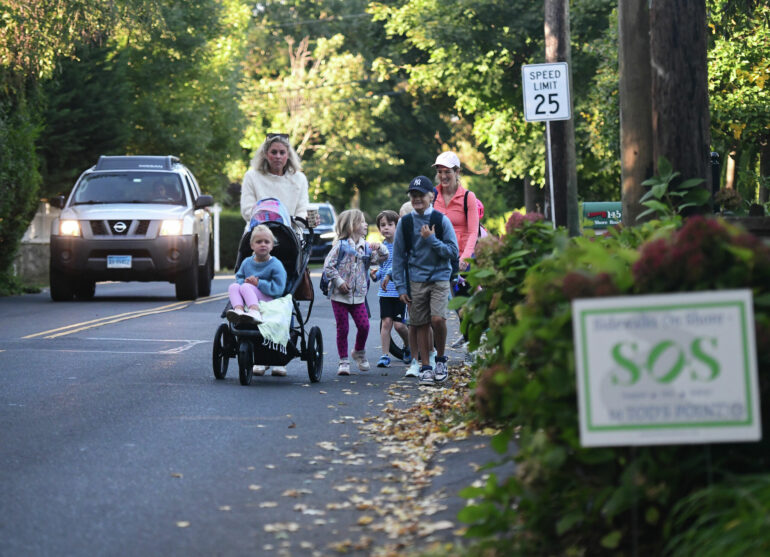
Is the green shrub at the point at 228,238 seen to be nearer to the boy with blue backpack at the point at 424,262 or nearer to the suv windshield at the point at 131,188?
the suv windshield at the point at 131,188

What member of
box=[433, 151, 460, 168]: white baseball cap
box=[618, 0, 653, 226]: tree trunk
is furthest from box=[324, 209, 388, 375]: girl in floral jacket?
box=[618, 0, 653, 226]: tree trunk

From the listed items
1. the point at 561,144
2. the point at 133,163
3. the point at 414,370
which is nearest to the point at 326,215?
the point at 133,163

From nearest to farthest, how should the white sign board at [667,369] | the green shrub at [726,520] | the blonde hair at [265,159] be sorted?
1. the green shrub at [726,520]
2. the white sign board at [667,369]
3. the blonde hair at [265,159]

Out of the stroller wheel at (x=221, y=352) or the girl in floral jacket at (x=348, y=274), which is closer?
the stroller wheel at (x=221, y=352)

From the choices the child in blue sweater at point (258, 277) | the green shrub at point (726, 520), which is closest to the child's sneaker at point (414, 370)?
the child in blue sweater at point (258, 277)

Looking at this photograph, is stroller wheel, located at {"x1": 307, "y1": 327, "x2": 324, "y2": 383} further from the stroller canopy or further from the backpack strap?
the backpack strap

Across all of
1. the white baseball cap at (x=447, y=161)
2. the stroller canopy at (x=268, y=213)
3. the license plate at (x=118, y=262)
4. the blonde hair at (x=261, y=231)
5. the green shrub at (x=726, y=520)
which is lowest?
the green shrub at (x=726, y=520)

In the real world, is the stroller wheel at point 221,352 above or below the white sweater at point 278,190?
below

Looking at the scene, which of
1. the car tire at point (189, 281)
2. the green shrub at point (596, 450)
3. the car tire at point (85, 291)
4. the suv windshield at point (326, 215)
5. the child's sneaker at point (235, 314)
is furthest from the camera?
the suv windshield at point (326, 215)

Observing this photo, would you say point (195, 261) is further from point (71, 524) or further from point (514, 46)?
point (514, 46)

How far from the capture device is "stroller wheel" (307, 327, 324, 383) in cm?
1117

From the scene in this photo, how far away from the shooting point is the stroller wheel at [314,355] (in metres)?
11.2

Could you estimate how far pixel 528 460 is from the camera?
488 cm

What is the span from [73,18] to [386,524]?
60.2 ft
